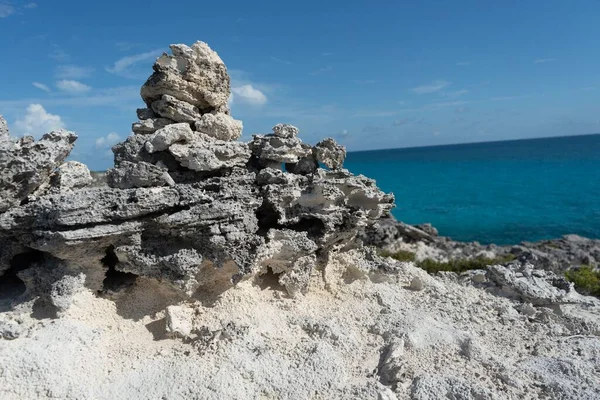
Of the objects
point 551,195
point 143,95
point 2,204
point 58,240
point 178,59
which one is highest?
point 178,59

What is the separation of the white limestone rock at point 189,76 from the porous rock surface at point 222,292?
0.03 metres

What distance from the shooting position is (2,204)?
763 cm

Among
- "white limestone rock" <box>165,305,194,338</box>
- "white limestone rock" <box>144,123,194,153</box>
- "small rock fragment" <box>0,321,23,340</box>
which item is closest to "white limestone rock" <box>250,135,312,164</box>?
"white limestone rock" <box>144,123,194,153</box>

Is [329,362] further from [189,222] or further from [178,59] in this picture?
[178,59]

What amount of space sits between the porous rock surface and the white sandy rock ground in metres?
0.03

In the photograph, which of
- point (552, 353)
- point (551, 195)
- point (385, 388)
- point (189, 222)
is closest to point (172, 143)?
point (189, 222)

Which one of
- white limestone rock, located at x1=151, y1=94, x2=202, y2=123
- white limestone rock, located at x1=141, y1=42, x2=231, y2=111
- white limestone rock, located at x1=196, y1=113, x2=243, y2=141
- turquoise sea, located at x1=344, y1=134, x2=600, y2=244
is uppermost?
white limestone rock, located at x1=141, y1=42, x2=231, y2=111

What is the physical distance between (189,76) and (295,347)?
20.3ft

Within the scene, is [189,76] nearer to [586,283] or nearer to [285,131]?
[285,131]

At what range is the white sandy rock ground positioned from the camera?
6.75m

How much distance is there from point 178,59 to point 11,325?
6123 mm

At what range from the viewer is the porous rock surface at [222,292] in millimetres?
6930

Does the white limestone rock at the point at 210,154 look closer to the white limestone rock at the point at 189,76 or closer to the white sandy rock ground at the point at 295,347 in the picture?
the white limestone rock at the point at 189,76

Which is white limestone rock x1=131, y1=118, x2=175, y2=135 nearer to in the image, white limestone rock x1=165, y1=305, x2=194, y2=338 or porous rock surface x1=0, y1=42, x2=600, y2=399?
porous rock surface x1=0, y1=42, x2=600, y2=399
